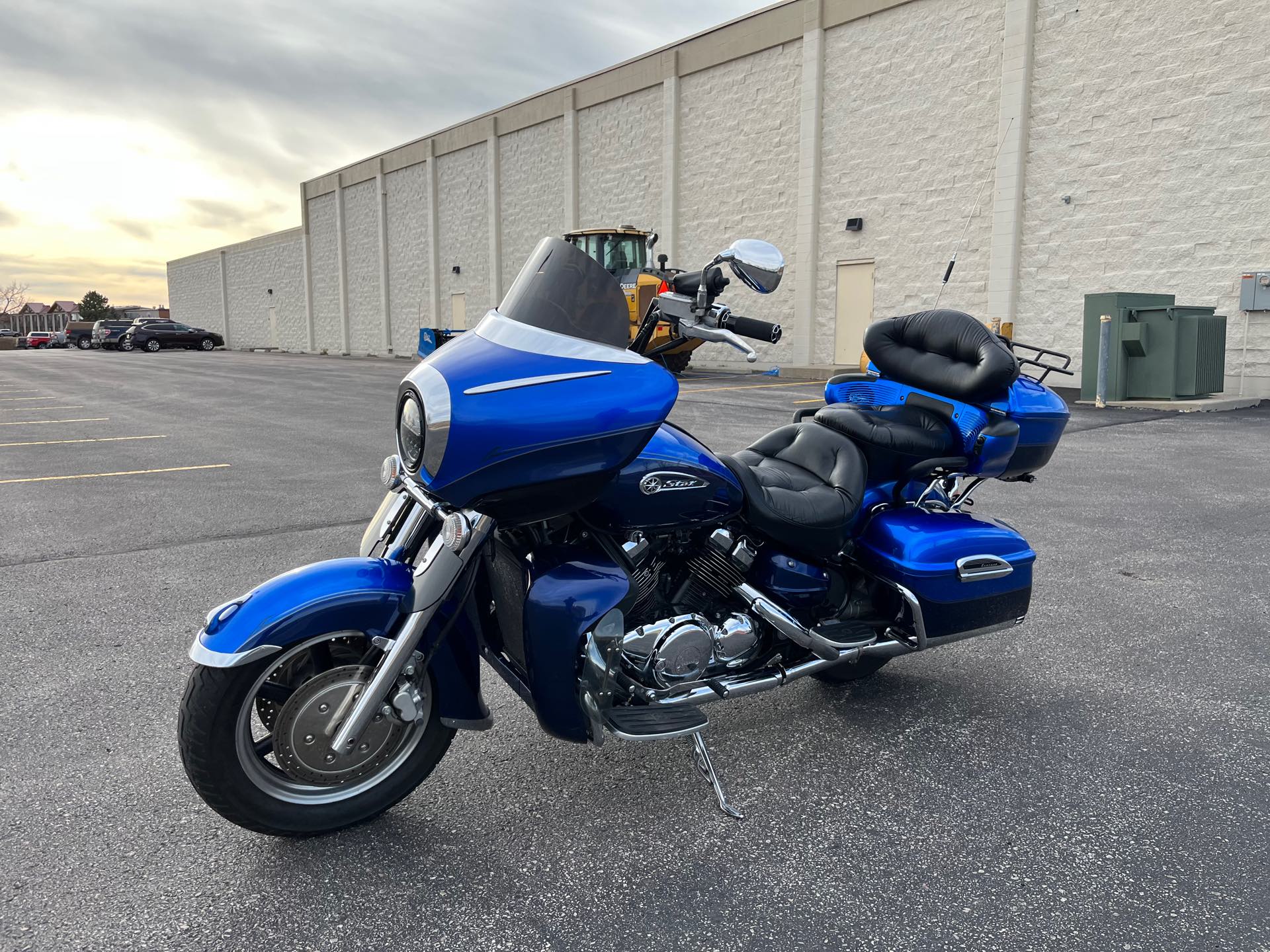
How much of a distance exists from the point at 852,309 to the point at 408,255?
2219cm

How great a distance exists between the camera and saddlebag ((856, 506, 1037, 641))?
9.88 feet

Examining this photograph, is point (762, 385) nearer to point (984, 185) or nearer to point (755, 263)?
point (984, 185)

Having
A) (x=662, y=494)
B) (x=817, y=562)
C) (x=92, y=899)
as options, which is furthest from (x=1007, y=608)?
(x=92, y=899)

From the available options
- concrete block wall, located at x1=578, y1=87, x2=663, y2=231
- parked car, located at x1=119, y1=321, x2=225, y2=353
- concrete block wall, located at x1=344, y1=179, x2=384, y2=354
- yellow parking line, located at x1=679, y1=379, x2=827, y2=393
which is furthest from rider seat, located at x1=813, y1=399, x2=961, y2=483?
parked car, located at x1=119, y1=321, x2=225, y2=353

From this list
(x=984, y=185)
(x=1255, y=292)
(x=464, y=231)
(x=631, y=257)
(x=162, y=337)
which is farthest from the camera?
(x=162, y=337)

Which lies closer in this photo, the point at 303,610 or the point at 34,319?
the point at 303,610

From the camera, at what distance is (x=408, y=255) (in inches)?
1428

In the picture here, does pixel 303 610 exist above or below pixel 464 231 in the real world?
below

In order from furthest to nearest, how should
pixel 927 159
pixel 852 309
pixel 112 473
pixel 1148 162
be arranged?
1. pixel 852 309
2. pixel 927 159
3. pixel 1148 162
4. pixel 112 473

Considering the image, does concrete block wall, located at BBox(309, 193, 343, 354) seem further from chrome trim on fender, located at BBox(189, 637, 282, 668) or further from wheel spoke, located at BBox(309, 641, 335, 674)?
chrome trim on fender, located at BBox(189, 637, 282, 668)

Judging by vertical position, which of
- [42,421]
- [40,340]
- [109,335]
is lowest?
[42,421]

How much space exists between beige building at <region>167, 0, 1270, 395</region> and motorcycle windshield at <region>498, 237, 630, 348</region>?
15.5m

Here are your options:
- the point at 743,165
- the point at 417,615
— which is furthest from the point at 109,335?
the point at 417,615

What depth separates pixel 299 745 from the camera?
234 cm
